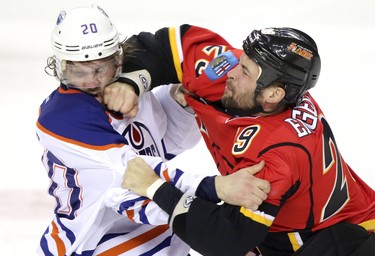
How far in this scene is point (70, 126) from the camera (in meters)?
2.96

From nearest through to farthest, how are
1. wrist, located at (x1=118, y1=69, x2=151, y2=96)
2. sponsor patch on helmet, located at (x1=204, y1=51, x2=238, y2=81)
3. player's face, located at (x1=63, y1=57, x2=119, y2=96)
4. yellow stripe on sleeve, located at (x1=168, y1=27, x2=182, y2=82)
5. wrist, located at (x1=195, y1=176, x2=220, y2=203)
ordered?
wrist, located at (x1=195, y1=176, x2=220, y2=203)
player's face, located at (x1=63, y1=57, x2=119, y2=96)
wrist, located at (x1=118, y1=69, x2=151, y2=96)
sponsor patch on helmet, located at (x1=204, y1=51, x2=238, y2=81)
yellow stripe on sleeve, located at (x1=168, y1=27, x2=182, y2=82)

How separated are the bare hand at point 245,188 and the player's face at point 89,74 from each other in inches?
23.6

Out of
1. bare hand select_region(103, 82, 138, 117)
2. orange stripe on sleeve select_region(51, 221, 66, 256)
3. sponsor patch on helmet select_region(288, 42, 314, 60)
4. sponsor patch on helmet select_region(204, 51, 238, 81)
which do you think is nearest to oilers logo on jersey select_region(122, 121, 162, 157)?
bare hand select_region(103, 82, 138, 117)

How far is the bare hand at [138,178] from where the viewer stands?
289cm

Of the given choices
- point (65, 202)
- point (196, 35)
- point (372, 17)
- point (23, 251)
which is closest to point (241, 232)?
point (65, 202)

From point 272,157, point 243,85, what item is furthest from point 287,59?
point 272,157

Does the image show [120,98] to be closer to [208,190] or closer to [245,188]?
[208,190]

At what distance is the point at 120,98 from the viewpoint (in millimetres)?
3082

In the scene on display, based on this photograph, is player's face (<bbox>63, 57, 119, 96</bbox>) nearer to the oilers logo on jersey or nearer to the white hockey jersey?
the white hockey jersey

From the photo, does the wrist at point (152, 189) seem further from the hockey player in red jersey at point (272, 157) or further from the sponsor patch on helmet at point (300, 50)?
the sponsor patch on helmet at point (300, 50)

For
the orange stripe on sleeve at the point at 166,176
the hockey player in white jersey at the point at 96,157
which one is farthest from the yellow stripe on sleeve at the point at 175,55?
the orange stripe on sleeve at the point at 166,176

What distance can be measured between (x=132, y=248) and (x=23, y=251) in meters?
0.81

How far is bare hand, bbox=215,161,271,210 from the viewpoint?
2.79 meters

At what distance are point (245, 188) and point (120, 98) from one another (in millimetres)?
608
